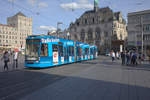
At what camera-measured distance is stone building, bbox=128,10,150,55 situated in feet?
159

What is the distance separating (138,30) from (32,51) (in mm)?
44356

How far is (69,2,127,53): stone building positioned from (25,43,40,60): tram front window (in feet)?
206

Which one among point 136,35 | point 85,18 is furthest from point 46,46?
point 85,18

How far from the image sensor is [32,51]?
1440 centimetres

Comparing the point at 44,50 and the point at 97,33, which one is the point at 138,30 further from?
the point at 44,50

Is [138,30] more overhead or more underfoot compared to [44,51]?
more overhead

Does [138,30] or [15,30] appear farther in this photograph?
[15,30]

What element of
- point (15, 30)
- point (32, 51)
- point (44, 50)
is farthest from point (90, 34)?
point (32, 51)

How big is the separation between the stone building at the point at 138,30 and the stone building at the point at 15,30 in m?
68.6

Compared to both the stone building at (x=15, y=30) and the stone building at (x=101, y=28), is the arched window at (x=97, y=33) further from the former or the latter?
the stone building at (x=15, y=30)

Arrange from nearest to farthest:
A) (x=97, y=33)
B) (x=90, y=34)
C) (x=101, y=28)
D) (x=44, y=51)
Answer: (x=44, y=51)
(x=101, y=28)
(x=97, y=33)
(x=90, y=34)

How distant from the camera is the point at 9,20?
352 feet

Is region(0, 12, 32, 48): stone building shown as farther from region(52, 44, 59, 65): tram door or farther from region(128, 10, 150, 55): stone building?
→ region(52, 44, 59, 65): tram door

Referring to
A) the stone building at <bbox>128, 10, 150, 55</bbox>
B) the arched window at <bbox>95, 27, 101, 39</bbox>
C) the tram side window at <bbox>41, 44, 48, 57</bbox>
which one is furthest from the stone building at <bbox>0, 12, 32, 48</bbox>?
the tram side window at <bbox>41, 44, 48, 57</bbox>
